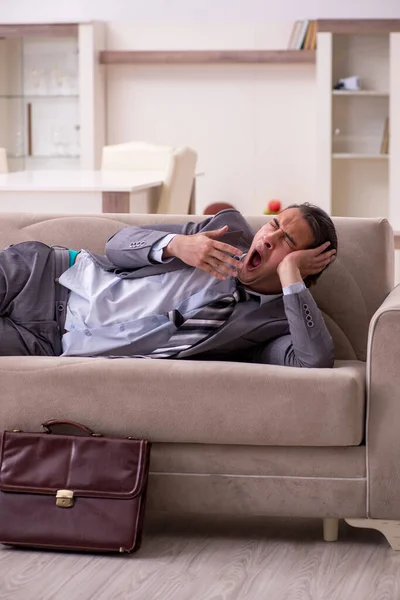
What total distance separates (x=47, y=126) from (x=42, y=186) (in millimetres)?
3080

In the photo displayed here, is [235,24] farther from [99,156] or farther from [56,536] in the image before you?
[56,536]

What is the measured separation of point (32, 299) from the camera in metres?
2.53

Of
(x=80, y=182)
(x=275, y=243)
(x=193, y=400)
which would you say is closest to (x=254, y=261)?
(x=275, y=243)

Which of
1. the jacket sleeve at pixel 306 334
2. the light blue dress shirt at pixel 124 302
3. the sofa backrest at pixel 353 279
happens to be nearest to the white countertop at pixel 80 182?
the sofa backrest at pixel 353 279

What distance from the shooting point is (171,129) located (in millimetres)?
7324

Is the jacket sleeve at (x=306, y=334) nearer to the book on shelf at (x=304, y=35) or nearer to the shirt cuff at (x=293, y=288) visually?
the shirt cuff at (x=293, y=288)

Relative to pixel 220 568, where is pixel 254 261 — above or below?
above

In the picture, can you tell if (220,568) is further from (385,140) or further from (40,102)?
(40,102)

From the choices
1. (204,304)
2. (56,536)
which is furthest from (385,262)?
(56,536)

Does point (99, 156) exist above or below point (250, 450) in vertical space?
above

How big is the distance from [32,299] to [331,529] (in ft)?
3.13

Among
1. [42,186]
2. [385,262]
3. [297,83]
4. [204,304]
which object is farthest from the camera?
[297,83]

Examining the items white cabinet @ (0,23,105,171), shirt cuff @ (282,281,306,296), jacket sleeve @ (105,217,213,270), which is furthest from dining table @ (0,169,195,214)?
white cabinet @ (0,23,105,171)

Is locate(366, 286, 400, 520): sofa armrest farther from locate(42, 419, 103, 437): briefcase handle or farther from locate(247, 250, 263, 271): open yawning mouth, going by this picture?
locate(42, 419, 103, 437): briefcase handle
